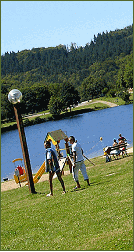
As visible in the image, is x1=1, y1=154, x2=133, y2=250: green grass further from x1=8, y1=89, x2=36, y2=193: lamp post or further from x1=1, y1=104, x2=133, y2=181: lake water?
x1=1, y1=104, x2=133, y2=181: lake water

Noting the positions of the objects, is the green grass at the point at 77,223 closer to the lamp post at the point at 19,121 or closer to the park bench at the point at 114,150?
the lamp post at the point at 19,121

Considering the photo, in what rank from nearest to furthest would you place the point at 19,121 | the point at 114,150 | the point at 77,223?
1. the point at 77,223
2. the point at 19,121
3. the point at 114,150

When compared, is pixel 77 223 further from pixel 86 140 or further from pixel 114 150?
pixel 86 140

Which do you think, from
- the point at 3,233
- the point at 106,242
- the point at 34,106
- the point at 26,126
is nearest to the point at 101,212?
the point at 106,242

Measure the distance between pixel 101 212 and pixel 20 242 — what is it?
2.07 meters

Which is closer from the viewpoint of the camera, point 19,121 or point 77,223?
point 77,223

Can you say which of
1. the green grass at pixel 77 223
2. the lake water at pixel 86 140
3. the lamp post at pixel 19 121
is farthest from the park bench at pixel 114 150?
the green grass at pixel 77 223

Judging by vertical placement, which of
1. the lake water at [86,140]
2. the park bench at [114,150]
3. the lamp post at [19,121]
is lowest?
the lake water at [86,140]

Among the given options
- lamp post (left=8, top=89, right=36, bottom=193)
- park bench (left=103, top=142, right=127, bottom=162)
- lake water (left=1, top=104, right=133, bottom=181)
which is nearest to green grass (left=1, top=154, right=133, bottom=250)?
lamp post (left=8, top=89, right=36, bottom=193)

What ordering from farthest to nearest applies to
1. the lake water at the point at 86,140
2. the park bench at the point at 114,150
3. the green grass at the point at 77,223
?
the lake water at the point at 86,140 < the park bench at the point at 114,150 < the green grass at the point at 77,223

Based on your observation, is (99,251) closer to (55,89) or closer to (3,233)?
(3,233)

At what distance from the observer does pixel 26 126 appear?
121750 millimetres

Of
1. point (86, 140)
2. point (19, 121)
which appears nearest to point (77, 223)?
point (19, 121)

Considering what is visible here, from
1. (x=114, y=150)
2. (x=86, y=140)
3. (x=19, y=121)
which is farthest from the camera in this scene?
(x=86, y=140)
